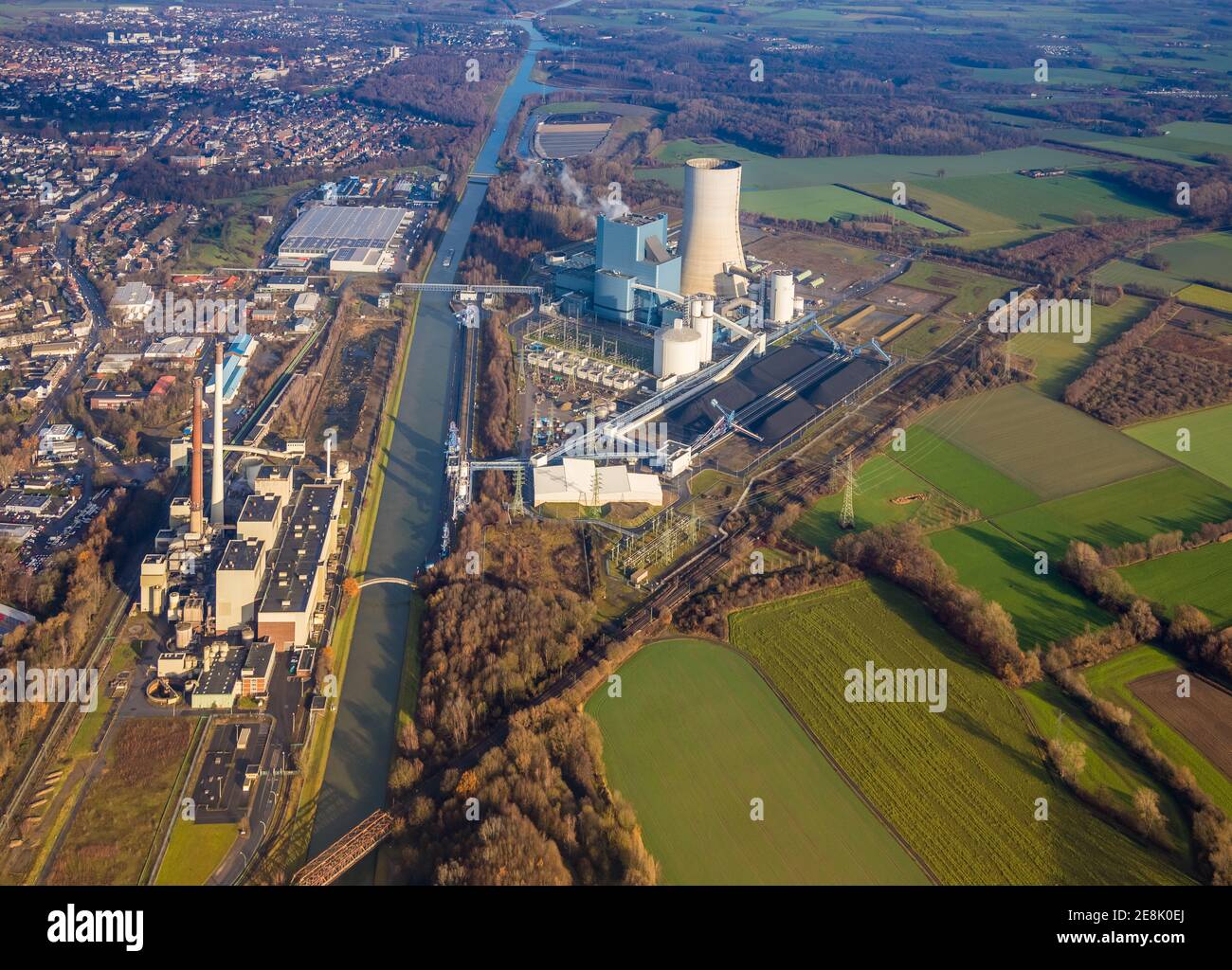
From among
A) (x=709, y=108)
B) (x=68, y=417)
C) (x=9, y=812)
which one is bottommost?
(x=9, y=812)

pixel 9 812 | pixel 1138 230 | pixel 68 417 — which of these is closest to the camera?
pixel 9 812

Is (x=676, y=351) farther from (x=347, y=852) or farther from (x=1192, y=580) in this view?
(x=347, y=852)

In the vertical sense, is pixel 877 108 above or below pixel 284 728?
above

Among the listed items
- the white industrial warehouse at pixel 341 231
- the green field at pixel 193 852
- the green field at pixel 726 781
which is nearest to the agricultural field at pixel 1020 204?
the white industrial warehouse at pixel 341 231

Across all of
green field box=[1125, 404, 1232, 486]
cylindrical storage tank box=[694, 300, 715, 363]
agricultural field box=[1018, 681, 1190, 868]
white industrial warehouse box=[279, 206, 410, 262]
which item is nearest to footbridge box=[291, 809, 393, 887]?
agricultural field box=[1018, 681, 1190, 868]

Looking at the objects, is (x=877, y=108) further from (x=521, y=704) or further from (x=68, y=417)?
(x=521, y=704)

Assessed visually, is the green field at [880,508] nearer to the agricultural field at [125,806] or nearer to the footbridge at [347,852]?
the footbridge at [347,852]
